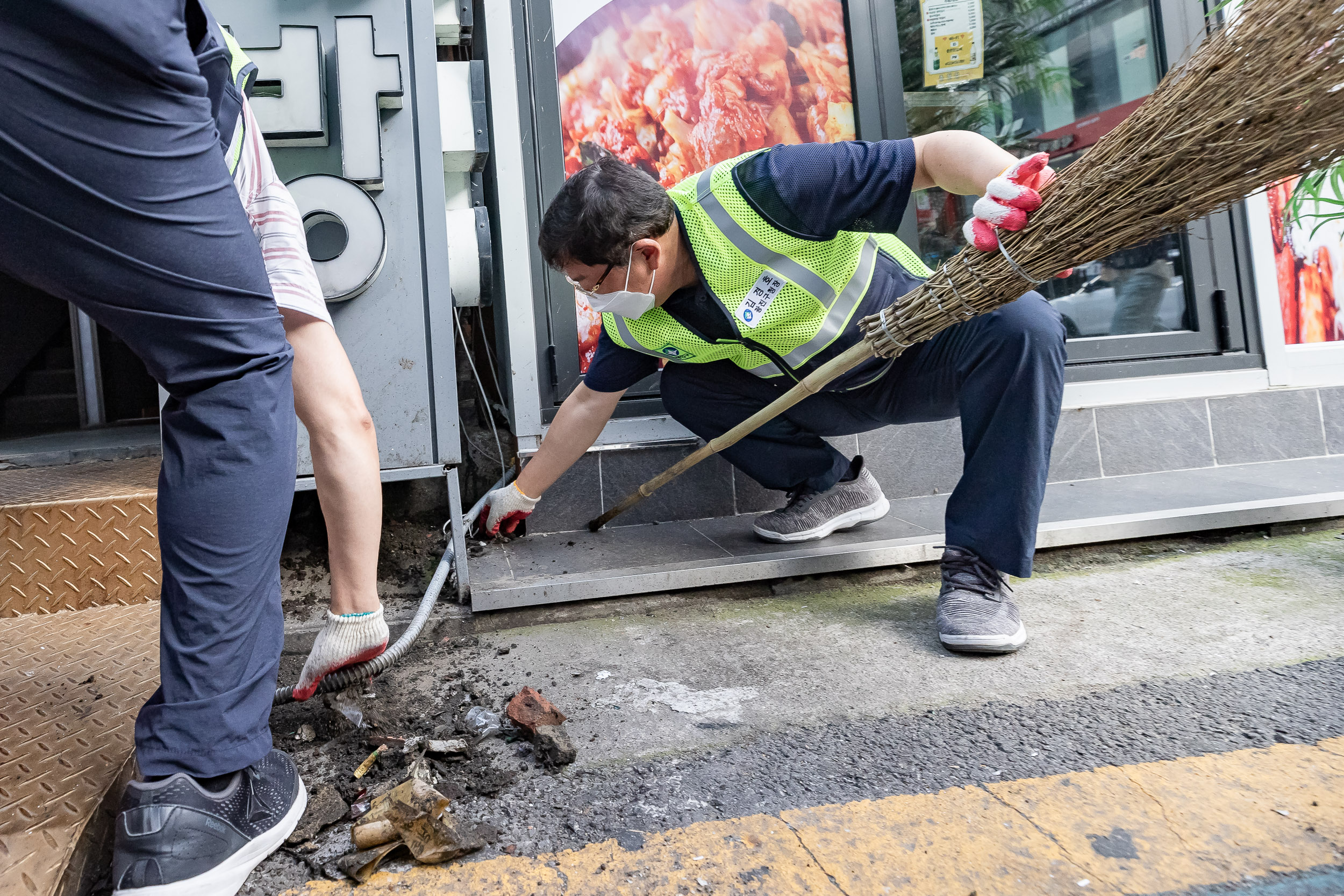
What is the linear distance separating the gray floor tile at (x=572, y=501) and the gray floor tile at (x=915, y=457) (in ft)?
3.49

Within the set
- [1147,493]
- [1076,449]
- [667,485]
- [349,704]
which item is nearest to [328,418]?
[349,704]

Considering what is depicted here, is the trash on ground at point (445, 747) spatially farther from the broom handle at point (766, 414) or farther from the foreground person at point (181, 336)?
the broom handle at point (766, 414)

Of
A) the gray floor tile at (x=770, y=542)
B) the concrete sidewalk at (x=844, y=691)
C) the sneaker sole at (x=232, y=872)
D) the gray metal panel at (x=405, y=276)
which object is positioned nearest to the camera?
the sneaker sole at (x=232, y=872)

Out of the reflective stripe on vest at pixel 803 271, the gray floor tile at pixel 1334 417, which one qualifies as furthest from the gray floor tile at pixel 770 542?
the gray floor tile at pixel 1334 417

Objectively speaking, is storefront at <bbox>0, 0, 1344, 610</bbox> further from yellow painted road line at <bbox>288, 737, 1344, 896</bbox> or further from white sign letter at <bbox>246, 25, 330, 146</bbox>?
yellow painted road line at <bbox>288, 737, 1344, 896</bbox>

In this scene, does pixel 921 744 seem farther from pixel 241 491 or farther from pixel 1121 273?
pixel 1121 273

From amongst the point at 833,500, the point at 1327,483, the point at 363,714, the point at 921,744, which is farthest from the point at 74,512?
the point at 1327,483

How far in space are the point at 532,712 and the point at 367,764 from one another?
30 centimetres

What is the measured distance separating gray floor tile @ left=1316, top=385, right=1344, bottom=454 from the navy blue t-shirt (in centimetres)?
300

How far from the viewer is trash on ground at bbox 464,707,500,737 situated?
1.50 m

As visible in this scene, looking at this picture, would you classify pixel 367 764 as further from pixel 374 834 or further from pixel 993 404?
pixel 993 404

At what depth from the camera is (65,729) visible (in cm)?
134

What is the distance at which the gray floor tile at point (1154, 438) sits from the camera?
11.3 ft

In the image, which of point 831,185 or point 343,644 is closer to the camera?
point 343,644
